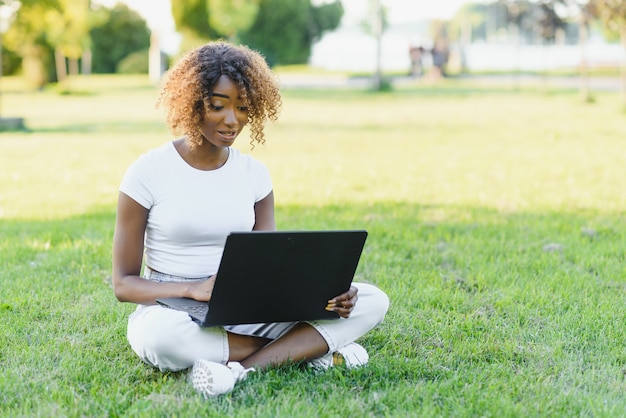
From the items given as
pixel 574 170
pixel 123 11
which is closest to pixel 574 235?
pixel 574 170

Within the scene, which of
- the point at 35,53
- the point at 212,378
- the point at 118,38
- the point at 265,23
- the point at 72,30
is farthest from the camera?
the point at 118,38

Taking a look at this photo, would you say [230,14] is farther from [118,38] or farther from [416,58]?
[118,38]

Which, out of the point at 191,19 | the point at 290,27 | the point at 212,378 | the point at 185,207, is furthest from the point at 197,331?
the point at 290,27

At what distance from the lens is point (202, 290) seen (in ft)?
10.6

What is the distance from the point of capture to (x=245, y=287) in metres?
3.05

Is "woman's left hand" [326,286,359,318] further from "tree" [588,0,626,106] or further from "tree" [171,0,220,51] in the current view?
"tree" [171,0,220,51]

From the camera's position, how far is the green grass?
3105 mm

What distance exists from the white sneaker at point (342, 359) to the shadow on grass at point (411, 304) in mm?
59

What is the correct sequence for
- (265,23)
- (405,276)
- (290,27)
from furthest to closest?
(290,27)
(265,23)
(405,276)

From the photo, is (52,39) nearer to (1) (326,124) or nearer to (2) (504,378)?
(1) (326,124)

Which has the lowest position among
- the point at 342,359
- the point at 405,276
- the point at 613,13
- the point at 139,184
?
the point at 405,276

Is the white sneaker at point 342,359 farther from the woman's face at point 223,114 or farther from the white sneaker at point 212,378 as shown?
the woman's face at point 223,114

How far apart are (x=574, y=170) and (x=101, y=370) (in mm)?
6748

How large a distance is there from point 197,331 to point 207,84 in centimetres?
96
